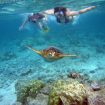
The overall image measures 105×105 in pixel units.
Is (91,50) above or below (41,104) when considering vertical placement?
below

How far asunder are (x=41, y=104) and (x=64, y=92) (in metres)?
3.64

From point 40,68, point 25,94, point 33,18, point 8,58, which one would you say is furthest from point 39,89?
point 8,58

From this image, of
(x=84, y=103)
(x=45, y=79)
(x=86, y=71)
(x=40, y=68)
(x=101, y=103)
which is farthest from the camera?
(x=40, y=68)

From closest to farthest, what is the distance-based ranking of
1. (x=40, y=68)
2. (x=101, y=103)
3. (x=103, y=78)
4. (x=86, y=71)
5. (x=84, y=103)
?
1. (x=101, y=103)
2. (x=84, y=103)
3. (x=103, y=78)
4. (x=86, y=71)
5. (x=40, y=68)

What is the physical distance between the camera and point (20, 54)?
25.9m

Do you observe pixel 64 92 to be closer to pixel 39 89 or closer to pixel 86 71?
pixel 39 89

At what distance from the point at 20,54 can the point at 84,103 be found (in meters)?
19.9

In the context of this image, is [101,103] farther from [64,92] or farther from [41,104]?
[41,104]

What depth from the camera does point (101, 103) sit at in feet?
20.7

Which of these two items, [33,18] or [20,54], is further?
[20,54]

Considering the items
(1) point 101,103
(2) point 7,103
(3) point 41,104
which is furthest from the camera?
(2) point 7,103

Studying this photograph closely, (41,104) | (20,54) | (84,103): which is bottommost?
(20,54)

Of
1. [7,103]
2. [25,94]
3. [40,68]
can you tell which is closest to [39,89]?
[25,94]

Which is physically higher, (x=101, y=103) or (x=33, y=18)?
(x=33, y=18)
